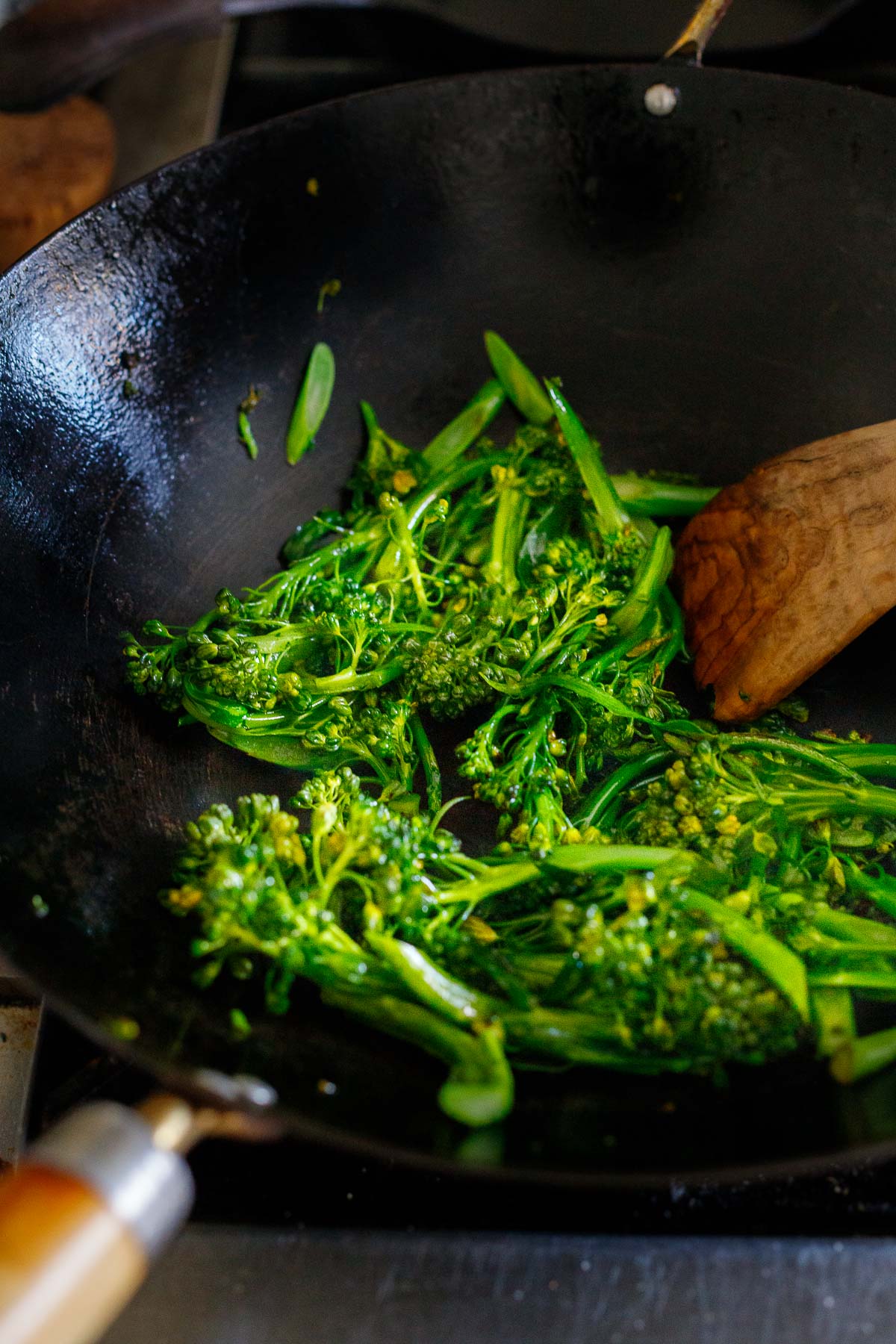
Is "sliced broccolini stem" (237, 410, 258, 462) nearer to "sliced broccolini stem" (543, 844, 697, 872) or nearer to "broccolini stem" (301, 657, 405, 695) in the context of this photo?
"broccolini stem" (301, 657, 405, 695)

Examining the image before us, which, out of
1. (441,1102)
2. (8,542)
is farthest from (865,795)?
(8,542)

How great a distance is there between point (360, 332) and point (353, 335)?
0.06ft

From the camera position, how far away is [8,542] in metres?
1.67

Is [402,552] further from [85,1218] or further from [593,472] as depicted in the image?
[85,1218]

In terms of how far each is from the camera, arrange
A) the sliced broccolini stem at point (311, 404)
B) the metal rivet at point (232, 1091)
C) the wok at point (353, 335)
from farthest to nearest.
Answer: the sliced broccolini stem at point (311, 404), the wok at point (353, 335), the metal rivet at point (232, 1091)

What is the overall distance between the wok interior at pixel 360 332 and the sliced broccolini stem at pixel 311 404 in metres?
0.03

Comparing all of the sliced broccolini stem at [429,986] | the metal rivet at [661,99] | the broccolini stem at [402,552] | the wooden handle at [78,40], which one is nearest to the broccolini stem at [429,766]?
the broccolini stem at [402,552]

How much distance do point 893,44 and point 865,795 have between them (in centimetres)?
243

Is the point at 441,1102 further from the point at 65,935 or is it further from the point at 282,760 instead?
the point at 282,760

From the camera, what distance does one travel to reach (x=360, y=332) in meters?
2.24

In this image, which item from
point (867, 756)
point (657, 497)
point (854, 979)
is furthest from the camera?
point (657, 497)

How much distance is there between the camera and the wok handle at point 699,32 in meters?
2.04

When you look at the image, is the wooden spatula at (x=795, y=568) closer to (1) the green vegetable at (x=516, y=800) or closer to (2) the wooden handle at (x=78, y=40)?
(1) the green vegetable at (x=516, y=800)

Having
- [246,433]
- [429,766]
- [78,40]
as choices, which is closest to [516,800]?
[429,766]
